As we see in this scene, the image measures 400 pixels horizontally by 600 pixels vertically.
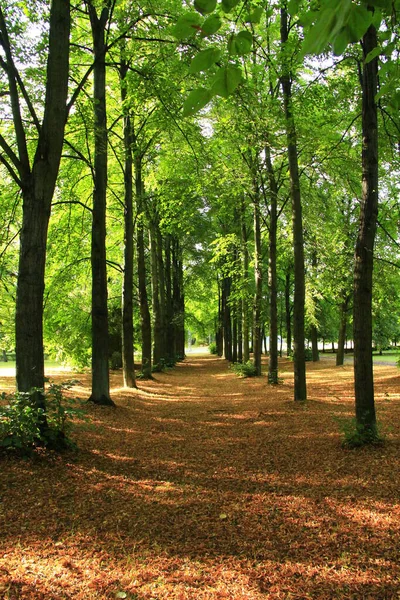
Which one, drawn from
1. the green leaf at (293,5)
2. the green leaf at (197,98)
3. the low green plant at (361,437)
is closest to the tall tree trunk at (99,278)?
the low green plant at (361,437)

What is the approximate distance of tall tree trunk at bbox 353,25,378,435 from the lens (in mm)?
5586

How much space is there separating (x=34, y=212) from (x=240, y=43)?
459 centimetres

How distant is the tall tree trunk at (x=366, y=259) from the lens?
18.3ft

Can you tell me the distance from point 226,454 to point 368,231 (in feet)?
12.4

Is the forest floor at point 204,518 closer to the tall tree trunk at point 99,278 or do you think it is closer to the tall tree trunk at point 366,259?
the tall tree trunk at point 366,259

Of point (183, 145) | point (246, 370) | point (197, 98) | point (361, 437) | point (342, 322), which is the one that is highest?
point (183, 145)

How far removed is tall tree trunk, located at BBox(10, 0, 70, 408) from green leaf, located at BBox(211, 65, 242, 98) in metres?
4.60

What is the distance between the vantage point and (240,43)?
1.39 metres

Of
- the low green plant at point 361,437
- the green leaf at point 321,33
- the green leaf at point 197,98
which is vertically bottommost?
the low green plant at point 361,437

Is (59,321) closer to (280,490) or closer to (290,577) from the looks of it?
(280,490)

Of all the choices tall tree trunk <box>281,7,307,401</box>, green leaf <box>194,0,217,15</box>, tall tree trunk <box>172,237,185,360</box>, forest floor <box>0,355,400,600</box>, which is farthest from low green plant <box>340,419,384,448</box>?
tall tree trunk <box>172,237,185,360</box>

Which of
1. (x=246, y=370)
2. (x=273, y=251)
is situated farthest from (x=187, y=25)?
(x=246, y=370)

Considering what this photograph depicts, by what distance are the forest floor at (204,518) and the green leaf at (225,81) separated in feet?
9.55

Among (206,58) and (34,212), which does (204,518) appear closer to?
(206,58)
